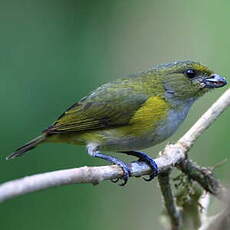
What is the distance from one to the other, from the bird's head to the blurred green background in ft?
2.29

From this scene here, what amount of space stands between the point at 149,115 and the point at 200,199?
64 centimetres

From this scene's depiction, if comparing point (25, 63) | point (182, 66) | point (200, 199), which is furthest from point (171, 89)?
point (25, 63)

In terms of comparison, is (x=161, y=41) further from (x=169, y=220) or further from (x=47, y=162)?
(x=169, y=220)

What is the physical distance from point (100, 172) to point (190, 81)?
6.17ft

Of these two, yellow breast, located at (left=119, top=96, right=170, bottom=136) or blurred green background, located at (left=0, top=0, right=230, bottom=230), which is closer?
yellow breast, located at (left=119, top=96, right=170, bottom=136)

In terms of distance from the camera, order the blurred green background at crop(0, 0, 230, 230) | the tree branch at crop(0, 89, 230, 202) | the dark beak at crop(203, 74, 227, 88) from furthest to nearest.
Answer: the blurred green background at crop(0, 0, 230, 230) → the dark beak at crop(203, 74, 227, 88) → the tree branch at crop(0, 89, 230, 202)

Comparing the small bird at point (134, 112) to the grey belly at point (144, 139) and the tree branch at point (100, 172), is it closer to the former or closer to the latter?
the grey belly at point (144, 139)

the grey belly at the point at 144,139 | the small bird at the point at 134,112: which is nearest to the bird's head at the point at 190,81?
Answer: the small bird at the point at 134,112

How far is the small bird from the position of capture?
4016 millimetres

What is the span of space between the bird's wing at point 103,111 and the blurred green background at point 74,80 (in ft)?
1.84

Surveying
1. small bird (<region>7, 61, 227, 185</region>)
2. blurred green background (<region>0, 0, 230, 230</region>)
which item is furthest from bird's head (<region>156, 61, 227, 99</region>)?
blurred green background (<region>0, 0, 230, 230</region>)

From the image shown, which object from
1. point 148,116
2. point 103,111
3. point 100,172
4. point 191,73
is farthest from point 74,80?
point 100,172

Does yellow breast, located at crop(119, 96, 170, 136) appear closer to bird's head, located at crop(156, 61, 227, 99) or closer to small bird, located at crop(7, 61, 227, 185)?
small bird, located at crop(7, 61, 227, 185)

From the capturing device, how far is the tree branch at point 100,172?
80.7 inches
